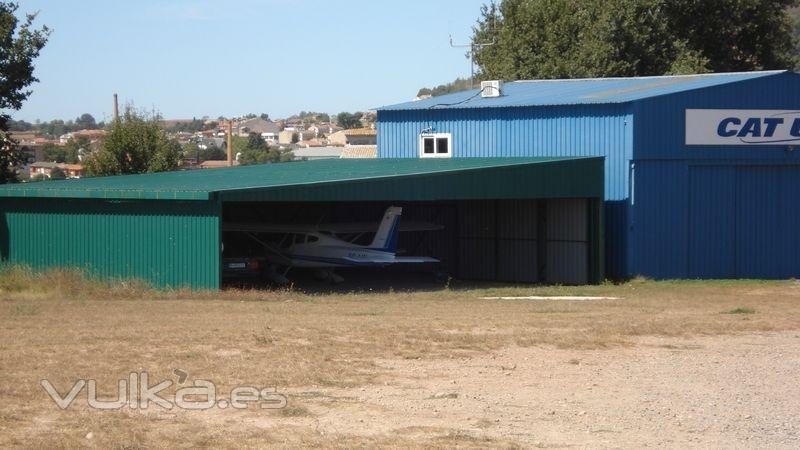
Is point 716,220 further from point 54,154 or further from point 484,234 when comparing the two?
point 54,154

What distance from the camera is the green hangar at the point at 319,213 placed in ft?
84.7

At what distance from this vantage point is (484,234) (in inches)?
1384

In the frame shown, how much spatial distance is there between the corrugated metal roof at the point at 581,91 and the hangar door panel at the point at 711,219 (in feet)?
8.30

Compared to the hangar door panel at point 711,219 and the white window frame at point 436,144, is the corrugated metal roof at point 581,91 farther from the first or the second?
the hangar door panel at point 711,219

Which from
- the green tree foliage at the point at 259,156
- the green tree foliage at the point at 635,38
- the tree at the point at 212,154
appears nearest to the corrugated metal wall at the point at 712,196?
the green tree foliage at the point at 635,38

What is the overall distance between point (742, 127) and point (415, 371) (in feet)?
67.4

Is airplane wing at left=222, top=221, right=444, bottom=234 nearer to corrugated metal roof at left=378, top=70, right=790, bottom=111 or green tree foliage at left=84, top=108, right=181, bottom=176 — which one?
corrugated metal roof at left=378, top=70, right=790, bottom=111

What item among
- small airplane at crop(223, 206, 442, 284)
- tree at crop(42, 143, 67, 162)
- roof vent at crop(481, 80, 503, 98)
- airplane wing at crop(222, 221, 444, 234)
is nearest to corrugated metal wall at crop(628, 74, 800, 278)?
small airplane at crop(223, 206, 442, 284)

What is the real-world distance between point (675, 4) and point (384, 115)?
22225 mm

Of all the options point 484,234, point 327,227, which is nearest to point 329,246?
point 327,227

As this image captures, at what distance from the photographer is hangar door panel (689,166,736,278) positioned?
32.0 meters

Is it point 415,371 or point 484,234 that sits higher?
point 484,234

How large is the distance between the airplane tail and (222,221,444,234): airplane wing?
138 centimetres

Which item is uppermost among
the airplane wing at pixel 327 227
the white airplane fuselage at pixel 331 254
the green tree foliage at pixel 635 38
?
the green tree foliage at pixel 635 38
